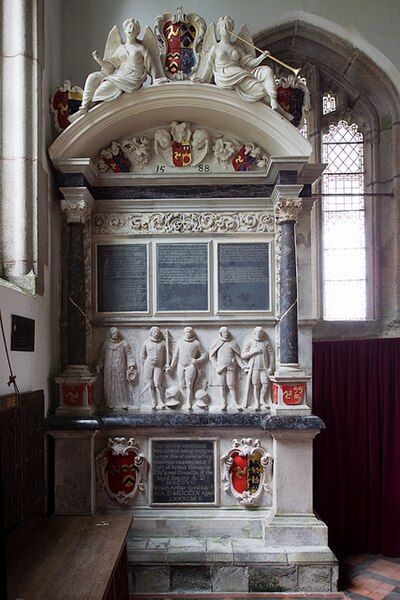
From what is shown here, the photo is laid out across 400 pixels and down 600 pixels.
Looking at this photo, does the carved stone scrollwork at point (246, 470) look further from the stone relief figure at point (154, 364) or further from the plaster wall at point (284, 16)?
the plaster wall at point (284, 16)

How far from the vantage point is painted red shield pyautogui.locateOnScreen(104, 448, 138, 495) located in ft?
16.7

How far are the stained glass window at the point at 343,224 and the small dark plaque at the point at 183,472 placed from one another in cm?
223

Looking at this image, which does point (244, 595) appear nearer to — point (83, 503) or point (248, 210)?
point (83, 503)

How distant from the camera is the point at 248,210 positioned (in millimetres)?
5285

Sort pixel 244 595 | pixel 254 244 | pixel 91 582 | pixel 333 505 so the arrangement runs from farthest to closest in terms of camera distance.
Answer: pixel 333 505 → pixel 254 244 → pixel 244 595 → pixel 91 582

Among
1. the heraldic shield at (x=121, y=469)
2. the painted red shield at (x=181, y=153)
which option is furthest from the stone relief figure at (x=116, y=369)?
the painted red shield at (x=181, y=153)

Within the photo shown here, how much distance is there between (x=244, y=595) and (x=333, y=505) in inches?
59.6

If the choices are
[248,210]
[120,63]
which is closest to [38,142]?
[120,63]

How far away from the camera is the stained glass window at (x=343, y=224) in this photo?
21.0 ft

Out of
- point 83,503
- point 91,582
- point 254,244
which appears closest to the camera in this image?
point 91,582

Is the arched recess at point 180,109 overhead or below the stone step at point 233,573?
overhead

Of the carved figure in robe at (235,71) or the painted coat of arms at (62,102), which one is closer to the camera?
the carved figure in robe at (235,71)

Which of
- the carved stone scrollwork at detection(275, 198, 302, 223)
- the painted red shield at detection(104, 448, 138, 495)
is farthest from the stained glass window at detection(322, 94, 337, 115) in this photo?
the painted red shield at detection(104, 448, 138, 495)

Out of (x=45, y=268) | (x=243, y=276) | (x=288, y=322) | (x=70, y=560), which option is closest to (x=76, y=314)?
(x=45, y=268)
